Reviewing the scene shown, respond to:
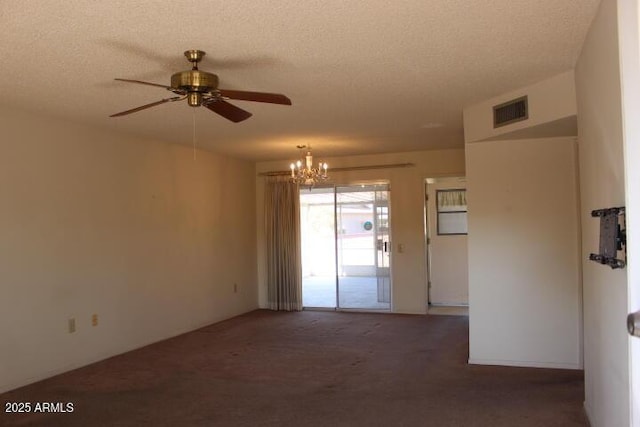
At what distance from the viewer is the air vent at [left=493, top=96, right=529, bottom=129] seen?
4.40 metres

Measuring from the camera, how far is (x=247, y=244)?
8.65 metres

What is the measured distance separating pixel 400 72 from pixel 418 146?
12.6 feet

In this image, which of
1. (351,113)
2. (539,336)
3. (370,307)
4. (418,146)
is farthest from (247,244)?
(539,336)

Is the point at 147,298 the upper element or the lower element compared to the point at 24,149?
lower

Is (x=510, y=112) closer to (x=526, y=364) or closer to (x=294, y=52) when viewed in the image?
(x=294, y=52)

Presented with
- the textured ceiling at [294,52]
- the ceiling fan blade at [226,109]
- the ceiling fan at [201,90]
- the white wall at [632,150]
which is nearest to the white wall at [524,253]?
the textured ceiling at [294,52]

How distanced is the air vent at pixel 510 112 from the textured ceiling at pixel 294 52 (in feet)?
0.51

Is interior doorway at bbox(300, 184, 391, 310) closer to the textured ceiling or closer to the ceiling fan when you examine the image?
the textured ceiling

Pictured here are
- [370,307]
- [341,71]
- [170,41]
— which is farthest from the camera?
[370,307]

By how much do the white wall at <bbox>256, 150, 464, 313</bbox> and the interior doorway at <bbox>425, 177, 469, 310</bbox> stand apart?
2.86 feet

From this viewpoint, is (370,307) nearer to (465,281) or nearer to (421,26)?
(465,281)

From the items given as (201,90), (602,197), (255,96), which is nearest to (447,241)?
(602,197)

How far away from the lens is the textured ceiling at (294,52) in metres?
2.71

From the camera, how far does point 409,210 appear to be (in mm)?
8117
